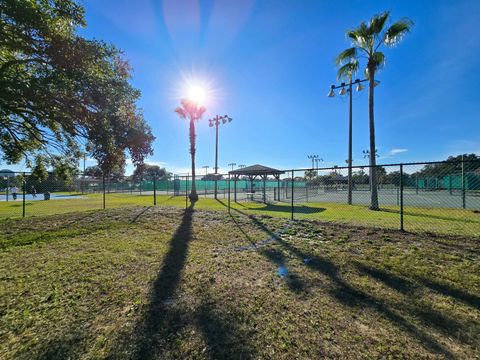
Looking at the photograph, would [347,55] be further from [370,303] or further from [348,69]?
[370,303]

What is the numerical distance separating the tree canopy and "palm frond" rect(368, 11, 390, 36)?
42.0 ft

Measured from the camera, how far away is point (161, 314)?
262 centimetres

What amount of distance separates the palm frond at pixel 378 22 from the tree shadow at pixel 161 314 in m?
15.0

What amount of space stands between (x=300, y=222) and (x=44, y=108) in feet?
29.2

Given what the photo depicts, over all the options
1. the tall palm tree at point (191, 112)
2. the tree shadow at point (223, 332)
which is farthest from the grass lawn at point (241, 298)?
the tall palm tree at point (191, 112)

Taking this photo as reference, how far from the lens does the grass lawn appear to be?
83.2 inches

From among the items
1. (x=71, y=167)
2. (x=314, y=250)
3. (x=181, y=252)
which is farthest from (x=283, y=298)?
(x=71, y=167)

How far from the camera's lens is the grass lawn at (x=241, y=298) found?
6.93ft

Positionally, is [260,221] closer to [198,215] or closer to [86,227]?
[198,215]

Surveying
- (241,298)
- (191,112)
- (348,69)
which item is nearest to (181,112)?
(191,112)

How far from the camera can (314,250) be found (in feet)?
16.8

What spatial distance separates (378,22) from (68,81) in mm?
14750

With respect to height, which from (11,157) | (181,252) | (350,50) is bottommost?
(181,252)

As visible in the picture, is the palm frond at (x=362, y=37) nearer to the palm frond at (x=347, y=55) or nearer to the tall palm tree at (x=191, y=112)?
the palm frond at (x=347, y=55)
